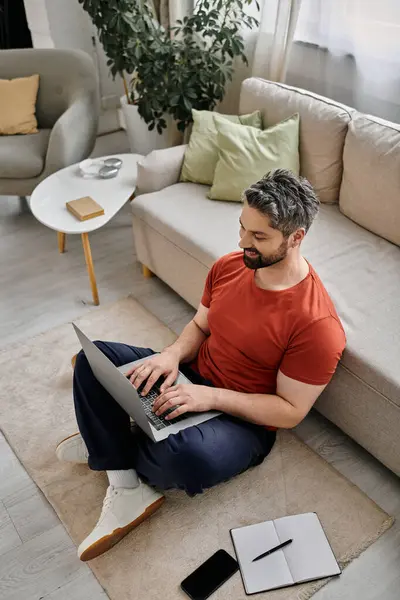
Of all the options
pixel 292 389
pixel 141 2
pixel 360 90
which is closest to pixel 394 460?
pixel 292 389

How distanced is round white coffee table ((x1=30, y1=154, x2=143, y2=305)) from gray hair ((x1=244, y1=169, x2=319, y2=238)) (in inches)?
41.0

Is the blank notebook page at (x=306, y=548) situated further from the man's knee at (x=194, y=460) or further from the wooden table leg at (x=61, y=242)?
the wooden table leg at (x=61, y=242)

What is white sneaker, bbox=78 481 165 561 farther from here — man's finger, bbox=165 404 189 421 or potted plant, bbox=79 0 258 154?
potted plant, bbox=79 0 258 154

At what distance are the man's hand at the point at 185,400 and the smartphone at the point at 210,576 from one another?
418 millimetres

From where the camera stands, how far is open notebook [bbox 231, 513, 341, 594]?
1.45 m

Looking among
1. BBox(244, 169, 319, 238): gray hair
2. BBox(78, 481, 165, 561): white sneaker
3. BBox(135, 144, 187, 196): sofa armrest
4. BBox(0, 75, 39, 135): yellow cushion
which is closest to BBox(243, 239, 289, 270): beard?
BBox(244, 169, 319, 238): gray hair

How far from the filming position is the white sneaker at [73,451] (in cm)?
172

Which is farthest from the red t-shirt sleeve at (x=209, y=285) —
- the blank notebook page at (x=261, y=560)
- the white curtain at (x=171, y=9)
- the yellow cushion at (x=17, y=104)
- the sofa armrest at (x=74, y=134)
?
the white curtain at (x=171, y=9)

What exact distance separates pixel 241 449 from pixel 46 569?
0.64 meters

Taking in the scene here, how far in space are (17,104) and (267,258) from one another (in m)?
2.18

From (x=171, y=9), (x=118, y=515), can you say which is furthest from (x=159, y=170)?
(x=118, y=515)

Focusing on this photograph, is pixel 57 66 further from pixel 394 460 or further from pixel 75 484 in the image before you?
pixel 394 460

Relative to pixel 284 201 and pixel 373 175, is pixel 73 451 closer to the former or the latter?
pixel 284 201

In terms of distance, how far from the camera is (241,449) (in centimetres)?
152
